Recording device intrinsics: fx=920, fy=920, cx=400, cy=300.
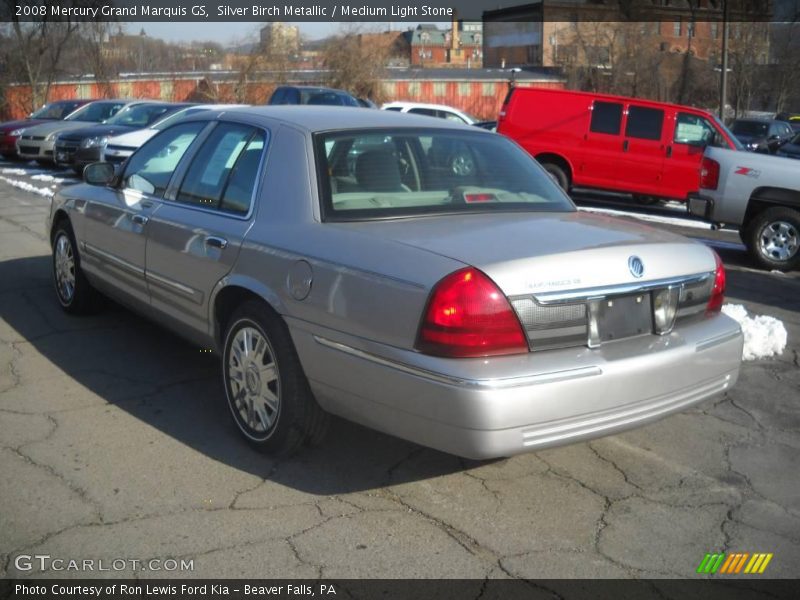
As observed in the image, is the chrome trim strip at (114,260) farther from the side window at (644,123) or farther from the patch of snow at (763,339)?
the side window at (644,123)

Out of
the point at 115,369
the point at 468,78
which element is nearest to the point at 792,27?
the point at 468,78

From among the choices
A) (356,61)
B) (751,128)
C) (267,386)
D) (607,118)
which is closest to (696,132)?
(607,118)

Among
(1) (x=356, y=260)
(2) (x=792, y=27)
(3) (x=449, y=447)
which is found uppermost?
(2) (x=792, y=27)

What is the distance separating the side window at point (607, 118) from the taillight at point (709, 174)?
19.6ft

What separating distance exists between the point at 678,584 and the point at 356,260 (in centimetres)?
174

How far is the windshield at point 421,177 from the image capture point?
14.0 ft

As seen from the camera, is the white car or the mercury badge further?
the white car

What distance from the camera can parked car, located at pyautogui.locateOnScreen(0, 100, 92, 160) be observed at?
2150 centimetres

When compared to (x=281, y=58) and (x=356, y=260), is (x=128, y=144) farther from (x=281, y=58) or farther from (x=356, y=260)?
(x=281, y=58)

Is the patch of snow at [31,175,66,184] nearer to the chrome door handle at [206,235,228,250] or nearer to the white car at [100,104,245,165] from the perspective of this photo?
the white car at [100,104,245,165]

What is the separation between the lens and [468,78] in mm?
50469

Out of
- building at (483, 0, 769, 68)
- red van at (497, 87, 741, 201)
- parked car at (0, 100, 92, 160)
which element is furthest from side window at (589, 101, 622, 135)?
building at (483, 0, 769, 68)
